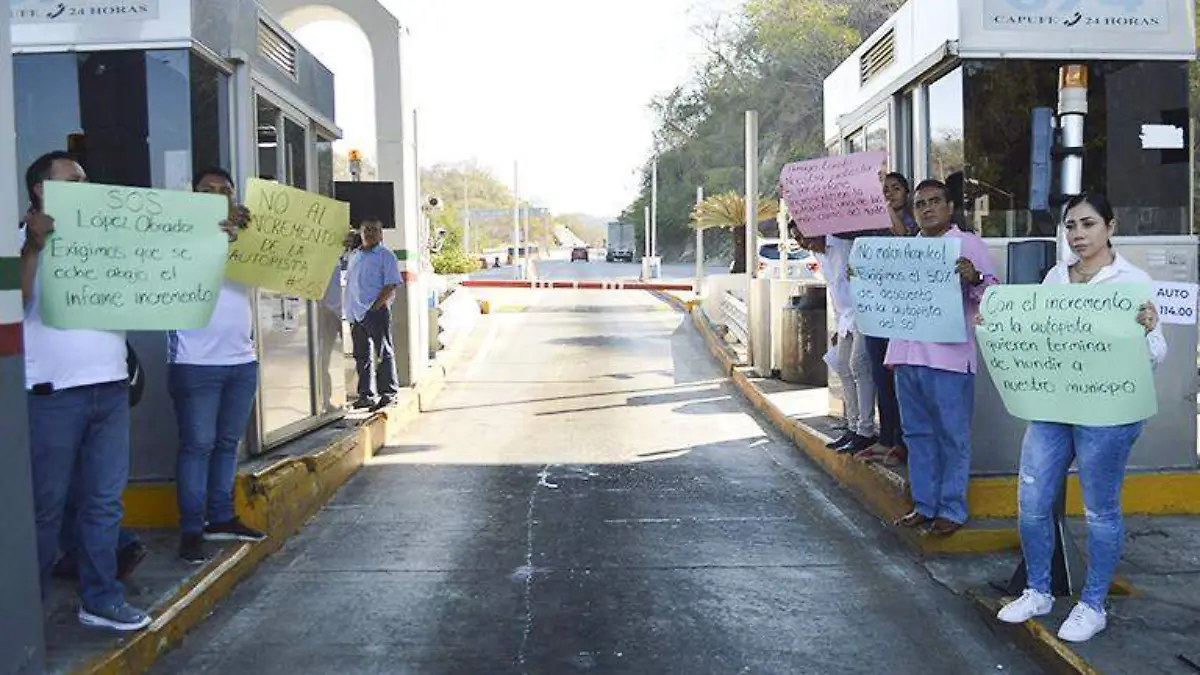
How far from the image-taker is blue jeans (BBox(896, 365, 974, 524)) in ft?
19.1

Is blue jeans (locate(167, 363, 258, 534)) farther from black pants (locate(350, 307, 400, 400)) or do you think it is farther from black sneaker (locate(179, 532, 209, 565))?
black pants (locate(350, 307, 400, 400))

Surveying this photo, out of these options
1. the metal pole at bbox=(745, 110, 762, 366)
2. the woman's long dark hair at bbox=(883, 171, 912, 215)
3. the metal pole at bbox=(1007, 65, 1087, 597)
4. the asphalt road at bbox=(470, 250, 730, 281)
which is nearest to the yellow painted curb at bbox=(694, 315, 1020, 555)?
the metal pole at bbox=(1007, 65, 1087, 597)

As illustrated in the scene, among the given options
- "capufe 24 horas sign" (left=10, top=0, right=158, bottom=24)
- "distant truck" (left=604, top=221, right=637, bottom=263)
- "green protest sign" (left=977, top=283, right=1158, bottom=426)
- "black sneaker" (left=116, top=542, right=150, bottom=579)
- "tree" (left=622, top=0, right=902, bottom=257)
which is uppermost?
"tree" (left=622, top=0, right=902, bottom=257)

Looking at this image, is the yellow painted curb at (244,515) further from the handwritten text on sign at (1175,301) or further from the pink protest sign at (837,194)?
the handwritten text on sign at (1175,301)

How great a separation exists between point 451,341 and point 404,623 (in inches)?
508

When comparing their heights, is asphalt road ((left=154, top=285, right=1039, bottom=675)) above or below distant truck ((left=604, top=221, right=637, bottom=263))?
below

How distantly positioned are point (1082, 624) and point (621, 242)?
7437cm

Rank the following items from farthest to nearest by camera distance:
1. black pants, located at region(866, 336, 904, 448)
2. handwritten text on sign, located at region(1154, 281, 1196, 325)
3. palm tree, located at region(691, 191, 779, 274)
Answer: palm tree, located at region(691, 191, 779, 274) < black pants, located at region(866, 336, 904, 448) < handwritten text on sign, located at region(1154, 281, 1196, 325)

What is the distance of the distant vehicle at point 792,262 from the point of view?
21856 millimetres

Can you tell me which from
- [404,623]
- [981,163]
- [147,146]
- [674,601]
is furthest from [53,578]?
[981,163]

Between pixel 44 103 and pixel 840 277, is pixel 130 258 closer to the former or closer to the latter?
pixel 44 103

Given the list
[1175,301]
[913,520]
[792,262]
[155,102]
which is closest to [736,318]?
[792,262]

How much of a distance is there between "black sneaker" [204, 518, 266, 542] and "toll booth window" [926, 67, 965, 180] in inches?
178

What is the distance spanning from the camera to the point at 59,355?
4383 mm
